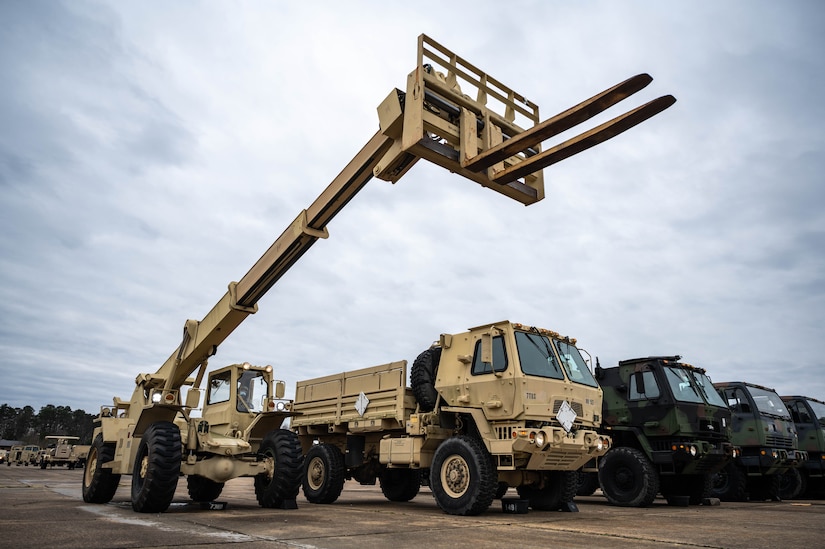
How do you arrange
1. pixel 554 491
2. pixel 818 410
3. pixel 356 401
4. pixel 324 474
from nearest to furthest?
pixel 554 491, pixel 356 401, pixel 324 474, pixel 818 410

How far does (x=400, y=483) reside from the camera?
1107 centimetres

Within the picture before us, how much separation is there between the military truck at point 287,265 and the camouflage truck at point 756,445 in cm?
853

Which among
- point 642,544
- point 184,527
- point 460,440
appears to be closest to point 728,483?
point 460,440

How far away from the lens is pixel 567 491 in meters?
8.88

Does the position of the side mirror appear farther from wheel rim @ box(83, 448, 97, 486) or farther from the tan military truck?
wheel rim @ box(83, 448, 97, 486)

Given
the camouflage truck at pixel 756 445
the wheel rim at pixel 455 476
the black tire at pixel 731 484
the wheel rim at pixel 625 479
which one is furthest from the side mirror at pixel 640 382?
the wheel rim at pixel 455 476

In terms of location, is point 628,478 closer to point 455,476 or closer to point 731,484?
point 731,484

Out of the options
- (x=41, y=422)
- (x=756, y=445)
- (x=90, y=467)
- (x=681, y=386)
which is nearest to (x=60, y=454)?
(x=90, y=467)

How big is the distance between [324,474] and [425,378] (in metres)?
2.95

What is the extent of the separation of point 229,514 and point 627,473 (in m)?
6.48

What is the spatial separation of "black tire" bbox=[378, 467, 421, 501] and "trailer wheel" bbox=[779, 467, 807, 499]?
8.60 meters

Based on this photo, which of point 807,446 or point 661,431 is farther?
point 807,446

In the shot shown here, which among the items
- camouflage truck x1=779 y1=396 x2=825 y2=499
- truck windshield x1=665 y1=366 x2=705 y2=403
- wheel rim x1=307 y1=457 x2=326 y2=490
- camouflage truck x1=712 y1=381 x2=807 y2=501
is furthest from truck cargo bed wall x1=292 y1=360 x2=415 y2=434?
camouflage truck x1=779 y1=396 x2=825 y2=499

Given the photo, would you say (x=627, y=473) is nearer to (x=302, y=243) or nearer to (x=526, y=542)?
(x=526, y=542)
